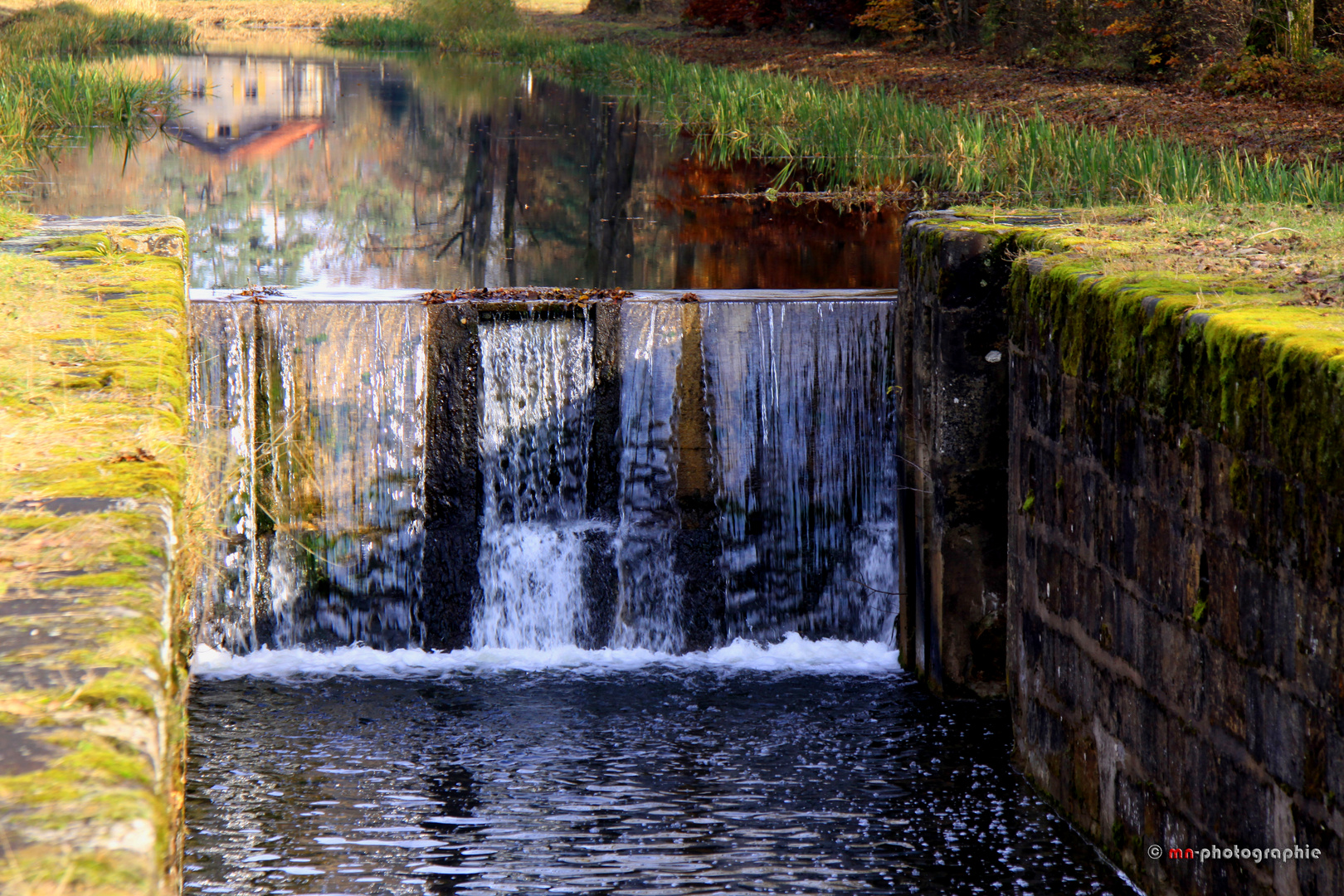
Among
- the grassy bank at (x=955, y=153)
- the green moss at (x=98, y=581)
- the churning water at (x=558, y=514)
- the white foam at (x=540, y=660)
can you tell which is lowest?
the white foam at (x=540, y=660)

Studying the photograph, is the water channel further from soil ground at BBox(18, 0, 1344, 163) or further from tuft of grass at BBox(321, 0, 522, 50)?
tuft of grass at BBox(321, 0, 522, 50)

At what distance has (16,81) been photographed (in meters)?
15.6

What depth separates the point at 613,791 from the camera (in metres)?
5.10

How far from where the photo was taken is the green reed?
29.9 ft

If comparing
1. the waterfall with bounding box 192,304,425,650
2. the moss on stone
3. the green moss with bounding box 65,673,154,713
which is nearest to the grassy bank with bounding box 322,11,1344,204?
the moss on stone

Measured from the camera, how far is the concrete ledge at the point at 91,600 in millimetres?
1596

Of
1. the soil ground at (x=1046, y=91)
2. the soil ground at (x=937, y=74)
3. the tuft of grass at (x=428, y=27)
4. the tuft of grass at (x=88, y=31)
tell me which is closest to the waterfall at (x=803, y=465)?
the soil ground at (x=937, y=74)

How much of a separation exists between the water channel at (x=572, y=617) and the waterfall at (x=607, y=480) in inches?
0.5

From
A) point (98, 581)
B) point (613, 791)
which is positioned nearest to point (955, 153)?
point (613, 791)

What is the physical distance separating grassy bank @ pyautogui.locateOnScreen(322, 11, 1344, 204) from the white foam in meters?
2.84

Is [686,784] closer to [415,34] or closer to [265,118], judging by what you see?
[265,118]

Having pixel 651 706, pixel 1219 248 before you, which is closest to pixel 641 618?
pixel 651 706

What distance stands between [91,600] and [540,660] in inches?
176

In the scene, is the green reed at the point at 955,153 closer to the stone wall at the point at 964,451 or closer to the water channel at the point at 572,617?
the stone wall at the point at 964,451
